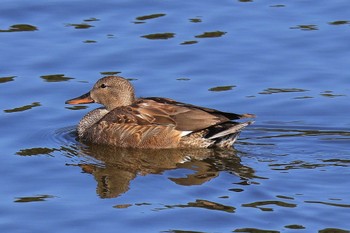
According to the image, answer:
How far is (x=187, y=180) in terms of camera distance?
13.7 metres

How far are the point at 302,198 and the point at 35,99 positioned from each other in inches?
215

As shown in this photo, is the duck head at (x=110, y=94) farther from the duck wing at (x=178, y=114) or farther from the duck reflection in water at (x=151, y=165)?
the duck reflection in water at (x=151, y=165)

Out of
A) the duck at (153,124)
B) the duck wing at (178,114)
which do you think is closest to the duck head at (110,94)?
the duck at (153,124)

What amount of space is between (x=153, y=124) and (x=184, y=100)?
133 cm

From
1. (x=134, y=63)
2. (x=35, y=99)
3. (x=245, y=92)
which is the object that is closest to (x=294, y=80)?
(x=245, y=92)

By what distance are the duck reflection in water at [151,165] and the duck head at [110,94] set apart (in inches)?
33.5

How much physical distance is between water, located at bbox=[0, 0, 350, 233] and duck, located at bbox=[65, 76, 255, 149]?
21 centimetres

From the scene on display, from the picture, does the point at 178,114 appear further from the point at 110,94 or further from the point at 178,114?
the point at 110,94

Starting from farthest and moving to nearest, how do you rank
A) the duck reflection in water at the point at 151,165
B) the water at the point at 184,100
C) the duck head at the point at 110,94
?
the duck head at the point at 110,94 → the duck reflection in water at the point at 151,165 → the water at the point at 184,100

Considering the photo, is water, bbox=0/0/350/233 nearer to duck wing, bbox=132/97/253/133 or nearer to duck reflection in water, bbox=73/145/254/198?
duck reflection in water, bbox=73/145/254/198

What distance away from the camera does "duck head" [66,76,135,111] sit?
16078mm

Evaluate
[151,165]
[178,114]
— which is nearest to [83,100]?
[178,114]

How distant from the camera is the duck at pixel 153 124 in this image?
1505cm

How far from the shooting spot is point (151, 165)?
14.6 metres
